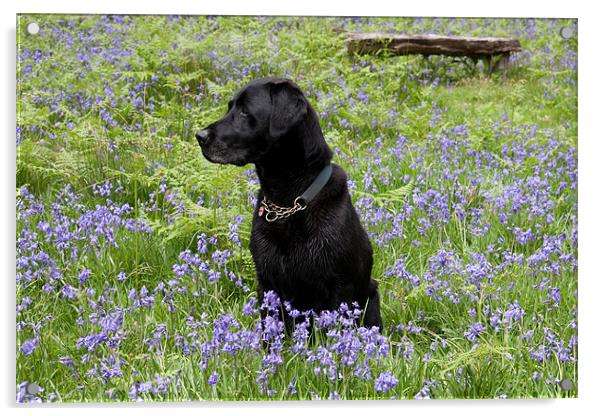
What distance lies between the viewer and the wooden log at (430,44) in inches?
207

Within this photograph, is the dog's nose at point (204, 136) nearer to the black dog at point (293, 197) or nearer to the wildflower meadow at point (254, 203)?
the black dog at point (293, 197)

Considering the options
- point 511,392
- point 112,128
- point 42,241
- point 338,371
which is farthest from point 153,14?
point 511,392

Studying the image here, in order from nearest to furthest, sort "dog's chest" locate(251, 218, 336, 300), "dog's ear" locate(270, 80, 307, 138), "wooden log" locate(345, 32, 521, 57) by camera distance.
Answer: "dog's ear" locate(270, 80, 307, 138), "dog's chest" locate(251, 218, 336, 300), "wooden log" locate(345, 32, 521, 57)

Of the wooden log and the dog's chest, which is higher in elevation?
the wooden log

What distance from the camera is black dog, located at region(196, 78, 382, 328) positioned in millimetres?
4367

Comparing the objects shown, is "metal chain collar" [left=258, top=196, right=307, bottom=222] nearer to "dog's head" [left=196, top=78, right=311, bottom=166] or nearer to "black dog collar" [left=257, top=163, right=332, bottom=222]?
"black dog collar" [left=257, top=163, right=332, bottom=222]

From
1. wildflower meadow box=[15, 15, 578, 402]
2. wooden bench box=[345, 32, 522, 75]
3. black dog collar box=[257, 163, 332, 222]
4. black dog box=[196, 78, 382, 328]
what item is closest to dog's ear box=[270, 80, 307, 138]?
black dog box=[196, 78, 382, 328]

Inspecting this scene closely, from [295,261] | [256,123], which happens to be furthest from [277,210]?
[256,123]

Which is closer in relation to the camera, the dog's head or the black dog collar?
the dog's head

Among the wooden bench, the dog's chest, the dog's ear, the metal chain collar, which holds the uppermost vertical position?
the wooden bench

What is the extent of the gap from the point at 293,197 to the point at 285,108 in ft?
1.60

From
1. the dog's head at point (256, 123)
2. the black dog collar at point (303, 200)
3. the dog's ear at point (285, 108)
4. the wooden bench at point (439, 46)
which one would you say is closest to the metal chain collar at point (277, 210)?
the black dog collar at point (303, 200)

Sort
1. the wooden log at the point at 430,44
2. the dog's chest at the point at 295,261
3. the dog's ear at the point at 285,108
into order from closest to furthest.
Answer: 1. the dog's ear at the point at 285,108
2. the dog's chest at the point at 295,261
3. the wooden log at the point at 430,44

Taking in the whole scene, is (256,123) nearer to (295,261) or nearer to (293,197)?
(293,197)
